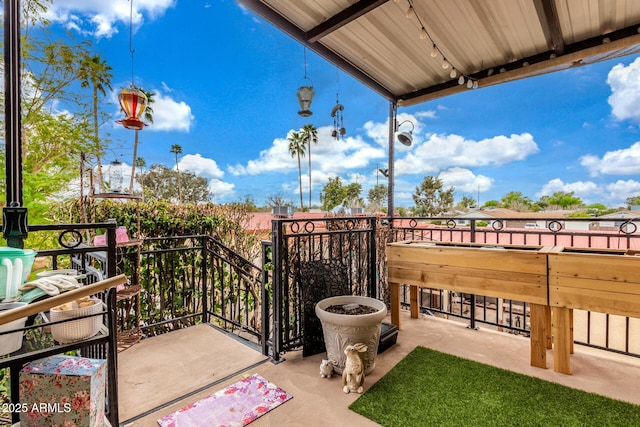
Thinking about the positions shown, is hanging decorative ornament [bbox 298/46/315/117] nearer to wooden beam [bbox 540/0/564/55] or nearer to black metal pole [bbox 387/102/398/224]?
black metal pole [bbox 387/102/398/224]

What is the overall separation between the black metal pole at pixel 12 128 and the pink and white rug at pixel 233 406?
122cm

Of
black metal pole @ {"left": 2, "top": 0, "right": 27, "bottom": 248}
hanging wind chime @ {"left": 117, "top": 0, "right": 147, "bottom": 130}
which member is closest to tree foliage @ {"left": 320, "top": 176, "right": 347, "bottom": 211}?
hanging wind chime @ {"left": 117, "top": 0, "right": 147, "bottom": 130}

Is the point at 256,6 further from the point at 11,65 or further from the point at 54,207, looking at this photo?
the point at 54,207

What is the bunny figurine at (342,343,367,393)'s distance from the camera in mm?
1905

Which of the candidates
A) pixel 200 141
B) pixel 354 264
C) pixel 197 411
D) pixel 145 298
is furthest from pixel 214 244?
pixel 200 141

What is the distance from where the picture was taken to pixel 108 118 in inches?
161

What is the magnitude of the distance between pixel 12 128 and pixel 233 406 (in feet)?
5.84

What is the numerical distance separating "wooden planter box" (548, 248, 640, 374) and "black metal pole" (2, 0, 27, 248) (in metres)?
3.01

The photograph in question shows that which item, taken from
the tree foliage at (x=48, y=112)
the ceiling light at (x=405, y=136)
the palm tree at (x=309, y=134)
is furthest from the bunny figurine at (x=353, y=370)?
the palm tree at (x=309, y=134)

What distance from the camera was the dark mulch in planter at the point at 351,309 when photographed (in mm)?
2230

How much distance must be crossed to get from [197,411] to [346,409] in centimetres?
88

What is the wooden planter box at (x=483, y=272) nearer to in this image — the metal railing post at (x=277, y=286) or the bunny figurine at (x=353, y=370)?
the bunny figurine at (x=353, y=370)

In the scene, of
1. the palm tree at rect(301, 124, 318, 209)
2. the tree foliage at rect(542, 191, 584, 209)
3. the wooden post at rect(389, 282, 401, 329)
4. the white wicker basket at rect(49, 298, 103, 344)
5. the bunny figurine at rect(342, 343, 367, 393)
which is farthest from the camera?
the palm tree at rect(301, 124, 318, 209)

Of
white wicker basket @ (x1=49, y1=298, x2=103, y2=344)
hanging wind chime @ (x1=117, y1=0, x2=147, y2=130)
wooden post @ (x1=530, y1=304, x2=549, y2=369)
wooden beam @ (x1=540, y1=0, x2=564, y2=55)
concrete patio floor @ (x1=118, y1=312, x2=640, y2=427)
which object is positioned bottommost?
concrete patio floor @ (x1=118, y1=312, x2=640, y2=427)
